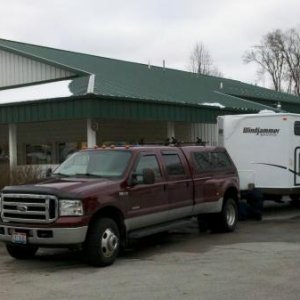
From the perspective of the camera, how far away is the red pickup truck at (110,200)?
28.8ft

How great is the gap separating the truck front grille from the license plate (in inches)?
8.0

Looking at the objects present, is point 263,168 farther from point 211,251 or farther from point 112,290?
point 112,290

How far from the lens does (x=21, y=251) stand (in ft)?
32.4

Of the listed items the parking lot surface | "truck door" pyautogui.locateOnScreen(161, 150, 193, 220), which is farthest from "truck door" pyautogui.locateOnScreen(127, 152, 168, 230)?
the parking lot surface

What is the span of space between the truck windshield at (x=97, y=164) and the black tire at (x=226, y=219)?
316 cm

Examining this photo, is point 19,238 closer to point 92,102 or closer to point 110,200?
point 110,200

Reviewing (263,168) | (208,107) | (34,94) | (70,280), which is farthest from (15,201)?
(208,107)

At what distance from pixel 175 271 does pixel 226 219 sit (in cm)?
428

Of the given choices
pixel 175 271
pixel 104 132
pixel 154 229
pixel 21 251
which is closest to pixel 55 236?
pixel 21 251

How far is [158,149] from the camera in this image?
10.9 meters

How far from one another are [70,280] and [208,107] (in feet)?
43.8

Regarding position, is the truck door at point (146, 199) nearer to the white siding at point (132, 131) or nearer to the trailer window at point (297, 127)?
the trailer window at point (297, 127)

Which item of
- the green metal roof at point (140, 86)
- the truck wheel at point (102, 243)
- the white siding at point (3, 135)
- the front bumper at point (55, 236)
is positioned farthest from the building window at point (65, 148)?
the front bumper at point (55, 236)

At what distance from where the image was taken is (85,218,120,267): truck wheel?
886cm
